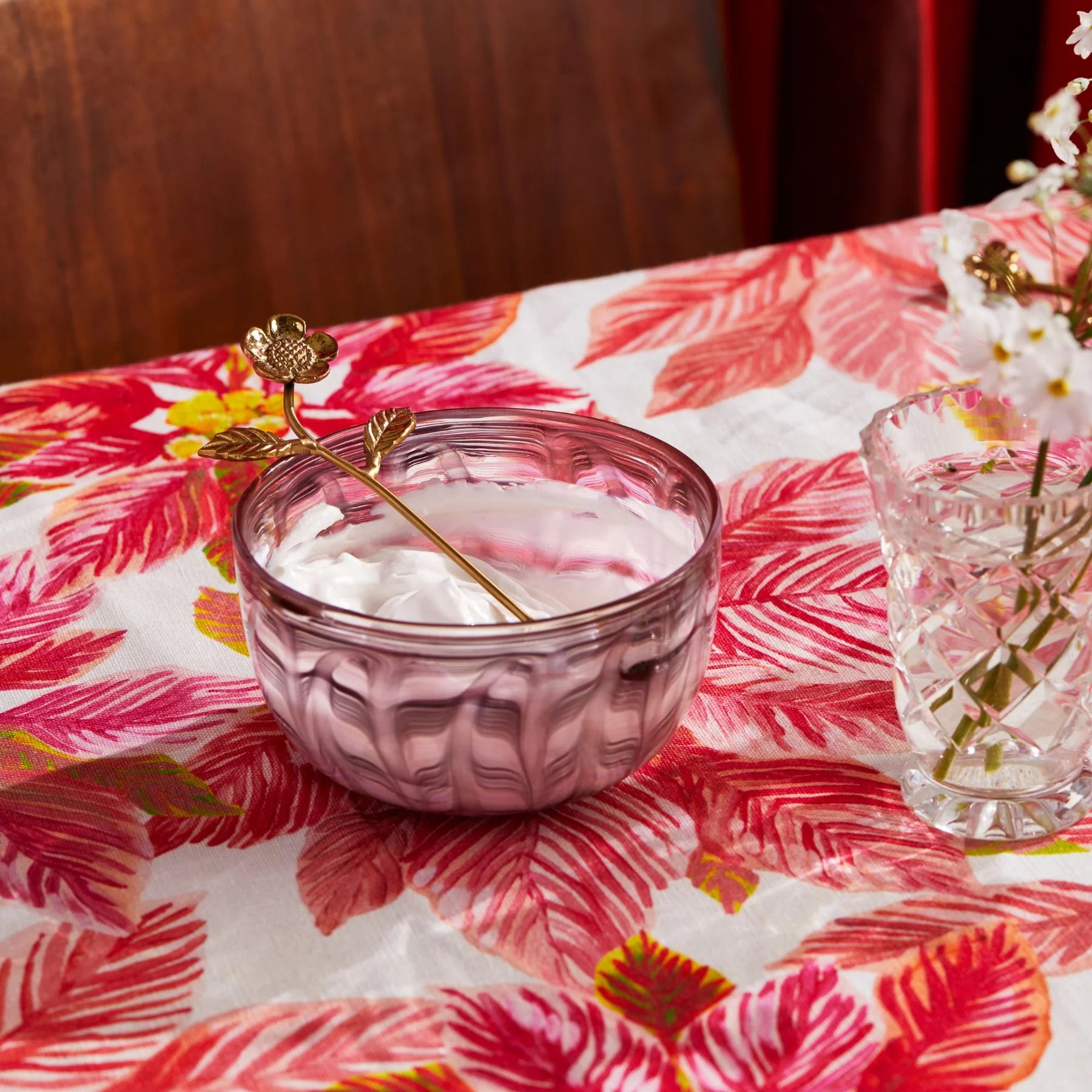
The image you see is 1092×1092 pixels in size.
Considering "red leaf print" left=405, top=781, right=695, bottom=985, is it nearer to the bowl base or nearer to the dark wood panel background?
the bowl base

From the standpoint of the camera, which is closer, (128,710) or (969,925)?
(969,925)

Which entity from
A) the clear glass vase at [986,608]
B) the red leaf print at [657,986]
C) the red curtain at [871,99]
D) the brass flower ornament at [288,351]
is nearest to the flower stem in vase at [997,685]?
the clear glass vase at [986,608]

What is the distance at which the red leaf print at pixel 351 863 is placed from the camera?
430mm

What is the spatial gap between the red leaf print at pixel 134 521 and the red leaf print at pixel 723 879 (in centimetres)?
29

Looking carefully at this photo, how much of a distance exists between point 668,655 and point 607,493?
109mm

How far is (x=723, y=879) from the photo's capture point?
17.2 inches

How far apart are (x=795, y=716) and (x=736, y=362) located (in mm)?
302

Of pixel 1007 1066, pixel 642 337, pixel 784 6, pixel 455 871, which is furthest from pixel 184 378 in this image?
pixel 784 6

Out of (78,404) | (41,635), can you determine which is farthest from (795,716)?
(78,404)

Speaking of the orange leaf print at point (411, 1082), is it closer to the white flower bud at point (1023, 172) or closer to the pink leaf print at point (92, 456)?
the white flower bud at point (1023, 172)

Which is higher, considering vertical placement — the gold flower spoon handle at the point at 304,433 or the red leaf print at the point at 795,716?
the gold flower spoon handle at the point at 304,433

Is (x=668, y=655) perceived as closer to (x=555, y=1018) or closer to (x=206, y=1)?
(x=555, y=1018)

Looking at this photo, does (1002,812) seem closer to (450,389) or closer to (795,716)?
(795,716)

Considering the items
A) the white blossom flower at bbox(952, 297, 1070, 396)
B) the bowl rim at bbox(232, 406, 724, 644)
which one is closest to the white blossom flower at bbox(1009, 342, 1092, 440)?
the white blossom flower at bbox(952, 297, 1070, 396)
